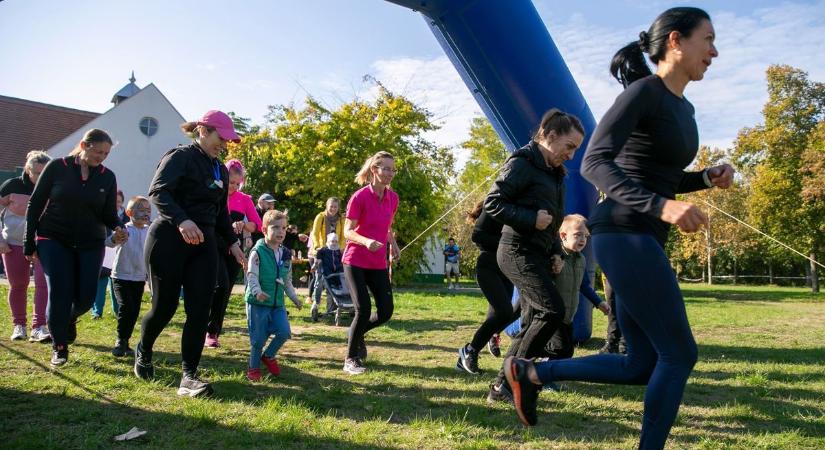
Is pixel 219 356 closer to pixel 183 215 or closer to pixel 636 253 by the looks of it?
pixel 183 215

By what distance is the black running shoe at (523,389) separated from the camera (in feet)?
10.4

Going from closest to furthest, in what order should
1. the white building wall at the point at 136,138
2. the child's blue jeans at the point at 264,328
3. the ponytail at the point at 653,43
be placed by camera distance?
1. the ponytail at the point at 653,43
2. the child's blue jeans at the point at 264,328
3. the white building wall at the point at 136,138

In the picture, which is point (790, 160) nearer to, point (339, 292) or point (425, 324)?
point (425, 324)

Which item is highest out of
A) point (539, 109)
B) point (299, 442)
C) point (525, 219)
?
point (539, 109)

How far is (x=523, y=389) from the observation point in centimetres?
319

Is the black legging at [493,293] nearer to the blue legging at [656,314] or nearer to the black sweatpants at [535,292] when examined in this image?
the black sweatpants at [535,292]

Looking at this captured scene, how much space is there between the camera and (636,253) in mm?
2674

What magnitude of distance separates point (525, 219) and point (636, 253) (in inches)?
52.5

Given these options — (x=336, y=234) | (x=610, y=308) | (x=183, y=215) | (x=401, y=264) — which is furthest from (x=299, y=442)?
(x=401, y=264)

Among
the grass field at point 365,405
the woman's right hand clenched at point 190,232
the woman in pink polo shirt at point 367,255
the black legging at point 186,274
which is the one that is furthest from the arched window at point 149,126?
the woman's right hand clenched at point 190,232

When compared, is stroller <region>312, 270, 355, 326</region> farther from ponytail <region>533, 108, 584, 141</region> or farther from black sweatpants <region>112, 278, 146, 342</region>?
ponytail <region>533, 108, 584, 141</region>

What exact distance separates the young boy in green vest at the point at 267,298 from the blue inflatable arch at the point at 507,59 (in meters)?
2.80

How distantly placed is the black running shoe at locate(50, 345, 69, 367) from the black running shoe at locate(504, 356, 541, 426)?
405 centimetres

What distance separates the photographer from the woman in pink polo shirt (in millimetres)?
5566
